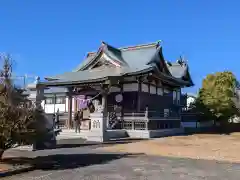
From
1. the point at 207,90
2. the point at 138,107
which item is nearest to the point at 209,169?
the point at 138,107

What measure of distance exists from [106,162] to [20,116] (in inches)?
144

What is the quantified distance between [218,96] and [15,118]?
29212mm

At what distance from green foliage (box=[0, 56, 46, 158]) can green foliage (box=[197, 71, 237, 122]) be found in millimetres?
28021

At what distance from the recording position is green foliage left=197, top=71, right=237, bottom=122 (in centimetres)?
3553

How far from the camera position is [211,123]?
40.0m

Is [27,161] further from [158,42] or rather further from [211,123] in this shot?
[211,123]

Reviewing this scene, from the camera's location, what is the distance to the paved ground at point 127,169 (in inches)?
357

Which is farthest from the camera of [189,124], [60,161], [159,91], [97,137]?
[189,124]

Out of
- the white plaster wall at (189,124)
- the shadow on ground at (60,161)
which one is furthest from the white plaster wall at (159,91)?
the shadow on ground at (60,161)

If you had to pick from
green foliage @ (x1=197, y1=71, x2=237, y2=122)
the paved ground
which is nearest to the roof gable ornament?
green foliage @ (x1=197, y1=71, x2=237, y2=122)

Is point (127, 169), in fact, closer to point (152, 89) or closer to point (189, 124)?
point (152, 89)

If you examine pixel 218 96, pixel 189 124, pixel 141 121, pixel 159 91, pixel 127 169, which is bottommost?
pixel 127 169

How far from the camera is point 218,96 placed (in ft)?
116

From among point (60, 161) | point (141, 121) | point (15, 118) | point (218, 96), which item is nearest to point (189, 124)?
point (218, 96)
